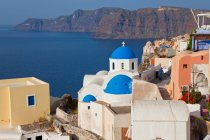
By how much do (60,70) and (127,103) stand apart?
180 feet

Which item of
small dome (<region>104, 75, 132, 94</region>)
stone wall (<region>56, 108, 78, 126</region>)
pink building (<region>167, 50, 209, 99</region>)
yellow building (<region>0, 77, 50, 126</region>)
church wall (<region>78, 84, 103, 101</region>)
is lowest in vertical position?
stone wall (<region>56, 108, 78, 126</region>)

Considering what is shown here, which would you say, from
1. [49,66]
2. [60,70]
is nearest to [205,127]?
[60,70]

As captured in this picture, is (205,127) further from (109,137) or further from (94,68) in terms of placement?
(94,68)

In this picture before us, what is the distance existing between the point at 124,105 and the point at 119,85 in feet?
4.51

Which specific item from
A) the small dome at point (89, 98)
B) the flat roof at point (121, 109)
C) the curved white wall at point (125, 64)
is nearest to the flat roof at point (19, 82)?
the small dome at point (89, 98)

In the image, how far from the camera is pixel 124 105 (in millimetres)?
20031

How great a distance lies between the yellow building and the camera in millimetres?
23172

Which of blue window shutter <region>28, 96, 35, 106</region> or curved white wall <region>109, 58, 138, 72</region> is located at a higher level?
curved white wall <region>109, 58, 138, 72</region>

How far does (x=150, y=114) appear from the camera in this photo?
15.5 m

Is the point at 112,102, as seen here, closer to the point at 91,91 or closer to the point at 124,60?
the point at 91,91

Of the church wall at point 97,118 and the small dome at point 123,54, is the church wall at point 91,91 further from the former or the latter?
the small dome at point 123,54

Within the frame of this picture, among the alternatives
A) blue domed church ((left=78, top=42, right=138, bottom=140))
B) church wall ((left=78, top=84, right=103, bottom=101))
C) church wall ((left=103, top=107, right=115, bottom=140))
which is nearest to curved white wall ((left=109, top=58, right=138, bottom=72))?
blue domed church ((left=78, top=42, right=138, bottom=140))

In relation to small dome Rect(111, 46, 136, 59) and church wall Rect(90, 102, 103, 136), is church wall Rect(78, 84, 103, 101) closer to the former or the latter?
church wall Rect(90, 102, 103, 136)

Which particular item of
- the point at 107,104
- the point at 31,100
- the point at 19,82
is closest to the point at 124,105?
the point at 107,104
